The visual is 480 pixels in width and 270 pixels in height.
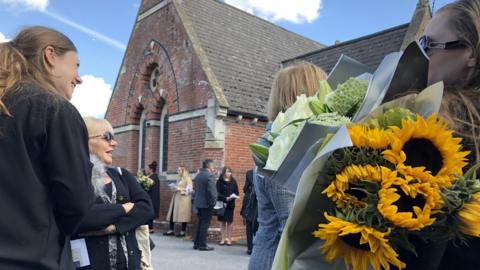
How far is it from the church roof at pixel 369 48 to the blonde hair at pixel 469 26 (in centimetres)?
984

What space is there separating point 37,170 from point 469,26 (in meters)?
1.64

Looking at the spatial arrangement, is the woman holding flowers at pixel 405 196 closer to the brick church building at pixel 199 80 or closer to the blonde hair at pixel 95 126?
the blonde hair at pixel 95 126

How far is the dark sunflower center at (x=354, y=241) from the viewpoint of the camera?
1142 millimetres

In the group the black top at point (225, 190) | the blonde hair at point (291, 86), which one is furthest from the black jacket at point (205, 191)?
the blonde hair at point (291, 86)

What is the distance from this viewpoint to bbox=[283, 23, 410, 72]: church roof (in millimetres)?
11680

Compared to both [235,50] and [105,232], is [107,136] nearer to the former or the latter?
[105,232]

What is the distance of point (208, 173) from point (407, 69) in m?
9.58

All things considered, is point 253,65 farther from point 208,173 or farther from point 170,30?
point 208,173

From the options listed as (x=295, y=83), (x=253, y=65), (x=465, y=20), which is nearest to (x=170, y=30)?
(x=253, y=65)

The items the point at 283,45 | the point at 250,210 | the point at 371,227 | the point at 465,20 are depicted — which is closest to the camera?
the point at 371,227

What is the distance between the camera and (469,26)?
140cm

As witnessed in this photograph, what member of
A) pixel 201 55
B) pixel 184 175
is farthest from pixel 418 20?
pixel 184 175

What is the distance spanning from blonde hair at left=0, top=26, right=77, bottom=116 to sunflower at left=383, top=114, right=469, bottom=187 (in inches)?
57.8

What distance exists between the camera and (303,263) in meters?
1.24
